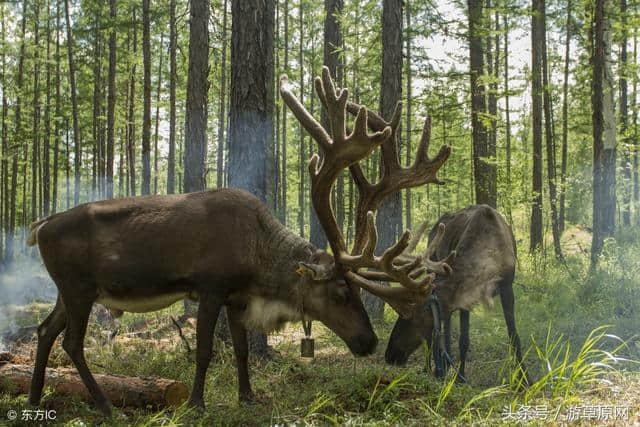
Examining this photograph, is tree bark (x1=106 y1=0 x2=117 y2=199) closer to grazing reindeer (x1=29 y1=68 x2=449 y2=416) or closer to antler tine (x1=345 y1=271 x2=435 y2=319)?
grazing reindeer (x1=29 y1=68 x2=449 y2=416)

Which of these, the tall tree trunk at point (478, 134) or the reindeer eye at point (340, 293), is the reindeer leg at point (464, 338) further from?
the tall tree trunk at point (478, 134)

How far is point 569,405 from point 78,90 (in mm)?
25712

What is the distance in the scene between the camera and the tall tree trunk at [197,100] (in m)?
10.9

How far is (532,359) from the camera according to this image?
281 inches

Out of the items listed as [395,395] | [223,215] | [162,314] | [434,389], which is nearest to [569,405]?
[434,389]

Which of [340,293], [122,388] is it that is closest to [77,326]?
[122,388]

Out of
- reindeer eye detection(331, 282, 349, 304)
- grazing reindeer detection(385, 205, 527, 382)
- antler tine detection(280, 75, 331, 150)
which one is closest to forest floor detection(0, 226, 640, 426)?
grazing reindeer detection(385, 205, 527, 382)

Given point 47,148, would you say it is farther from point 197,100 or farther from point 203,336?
point 203,336

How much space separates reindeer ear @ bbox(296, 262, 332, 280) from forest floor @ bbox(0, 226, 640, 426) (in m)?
0.93

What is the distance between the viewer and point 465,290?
6.41 meters

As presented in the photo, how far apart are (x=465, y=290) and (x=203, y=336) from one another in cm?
315

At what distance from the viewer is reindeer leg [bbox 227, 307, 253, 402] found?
208 inches

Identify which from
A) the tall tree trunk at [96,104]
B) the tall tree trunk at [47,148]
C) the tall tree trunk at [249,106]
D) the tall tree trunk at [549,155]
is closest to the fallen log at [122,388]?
the tall tree trunk at [249,106]

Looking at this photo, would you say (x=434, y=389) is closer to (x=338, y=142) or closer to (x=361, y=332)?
(x=361, y=332)
